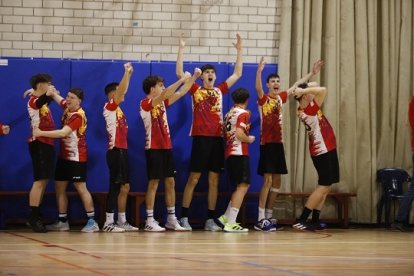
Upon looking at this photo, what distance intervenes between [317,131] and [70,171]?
3288 mm

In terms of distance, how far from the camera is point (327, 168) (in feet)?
34.4

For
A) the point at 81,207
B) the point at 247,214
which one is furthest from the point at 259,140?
the point at 81,207

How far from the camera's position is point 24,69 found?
10.8 m

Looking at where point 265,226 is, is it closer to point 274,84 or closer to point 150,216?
point 150,216

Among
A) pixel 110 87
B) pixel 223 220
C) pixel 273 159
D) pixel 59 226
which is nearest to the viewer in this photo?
pixel 59 226

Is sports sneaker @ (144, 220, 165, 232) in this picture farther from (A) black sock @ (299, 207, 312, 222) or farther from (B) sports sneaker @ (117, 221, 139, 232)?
(A) black sock @ (299, 207, 312, 222)

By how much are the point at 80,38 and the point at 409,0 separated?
4.91m

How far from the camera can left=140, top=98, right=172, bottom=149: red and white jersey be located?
34.0 ft

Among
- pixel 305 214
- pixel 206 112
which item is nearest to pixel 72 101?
pixel 206 112

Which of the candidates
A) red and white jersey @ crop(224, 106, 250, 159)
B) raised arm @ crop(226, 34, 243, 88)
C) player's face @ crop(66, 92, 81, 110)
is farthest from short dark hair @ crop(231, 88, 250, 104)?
player's face @ crop(66, 92, 81, 110)

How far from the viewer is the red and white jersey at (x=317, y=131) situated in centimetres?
1052

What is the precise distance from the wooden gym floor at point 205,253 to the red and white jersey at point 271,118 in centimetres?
139

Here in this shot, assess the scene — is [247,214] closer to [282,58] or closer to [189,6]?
[282,58]

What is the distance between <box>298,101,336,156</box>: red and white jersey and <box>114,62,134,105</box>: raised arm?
2.38 metres
